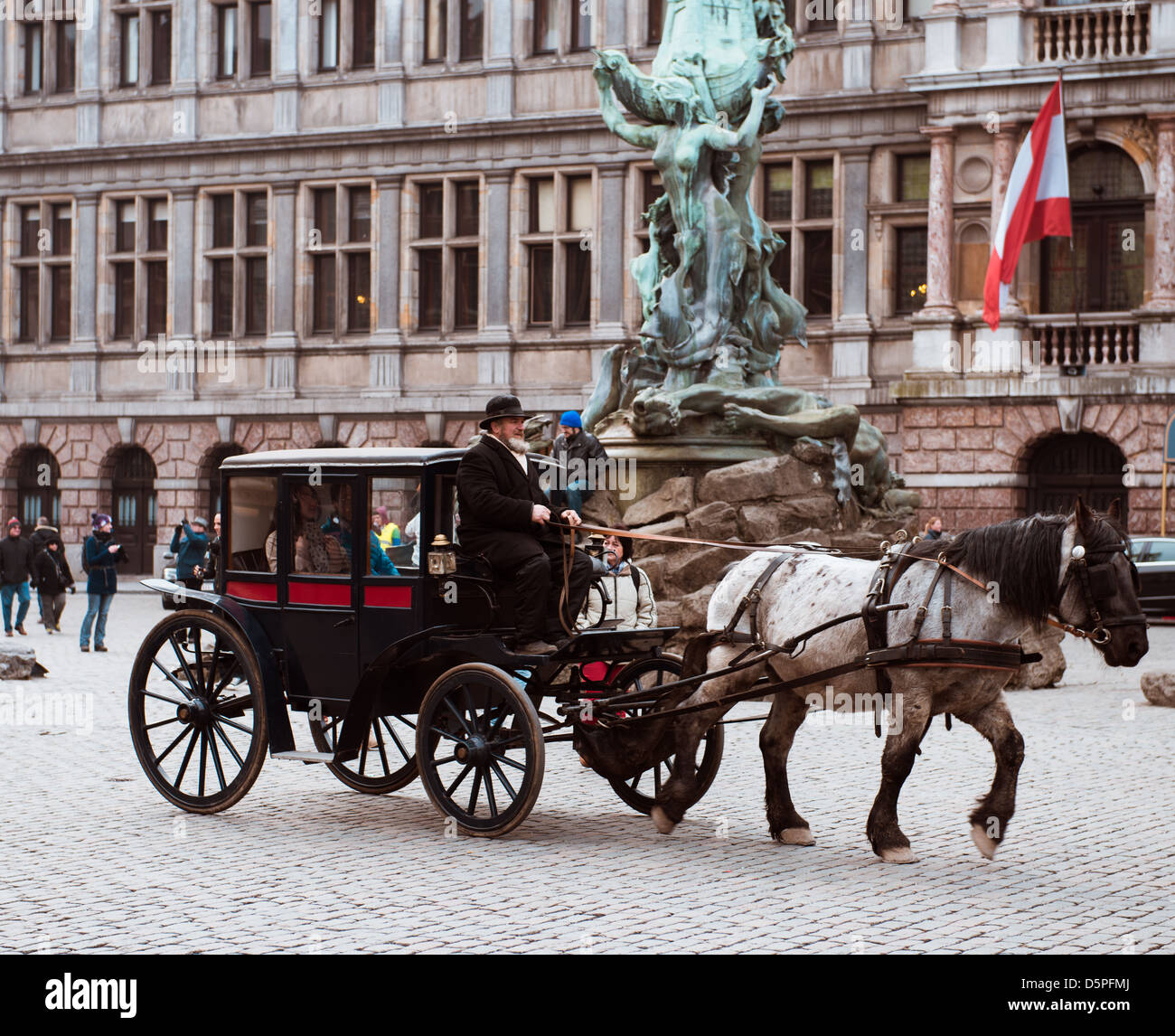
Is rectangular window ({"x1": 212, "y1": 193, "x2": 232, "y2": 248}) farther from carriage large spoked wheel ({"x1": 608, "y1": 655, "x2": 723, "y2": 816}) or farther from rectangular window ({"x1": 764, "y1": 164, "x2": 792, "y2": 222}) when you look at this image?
carriage large spoked wheel ({"x1": 608, "y1": 655, "x2": 723, "y2": 816})

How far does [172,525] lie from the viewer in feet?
128

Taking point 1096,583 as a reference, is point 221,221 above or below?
above

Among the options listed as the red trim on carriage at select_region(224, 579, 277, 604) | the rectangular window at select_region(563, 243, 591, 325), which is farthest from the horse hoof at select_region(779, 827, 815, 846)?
A: the rectangular window at select_region(563, 243, 591, 325)

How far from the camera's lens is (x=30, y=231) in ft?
138

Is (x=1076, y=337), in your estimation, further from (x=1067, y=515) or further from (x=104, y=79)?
(x=1067, y=515)

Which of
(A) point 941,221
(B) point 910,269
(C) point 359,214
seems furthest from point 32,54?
(A) point 941,221

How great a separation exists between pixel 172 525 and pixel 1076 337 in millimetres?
18775

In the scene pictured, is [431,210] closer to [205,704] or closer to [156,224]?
[156,224]

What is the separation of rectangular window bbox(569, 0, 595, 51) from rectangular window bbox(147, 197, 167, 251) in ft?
32.4

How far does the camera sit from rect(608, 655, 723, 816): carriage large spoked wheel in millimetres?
9078

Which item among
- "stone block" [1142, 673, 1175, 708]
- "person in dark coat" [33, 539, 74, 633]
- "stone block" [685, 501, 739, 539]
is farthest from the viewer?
"person in dark coat" [33, 539, 74, 633]

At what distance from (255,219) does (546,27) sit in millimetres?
Result: 7499

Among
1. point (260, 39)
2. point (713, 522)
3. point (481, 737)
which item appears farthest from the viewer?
point (260, 39)

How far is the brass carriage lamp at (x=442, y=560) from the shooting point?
8820 millimetres
